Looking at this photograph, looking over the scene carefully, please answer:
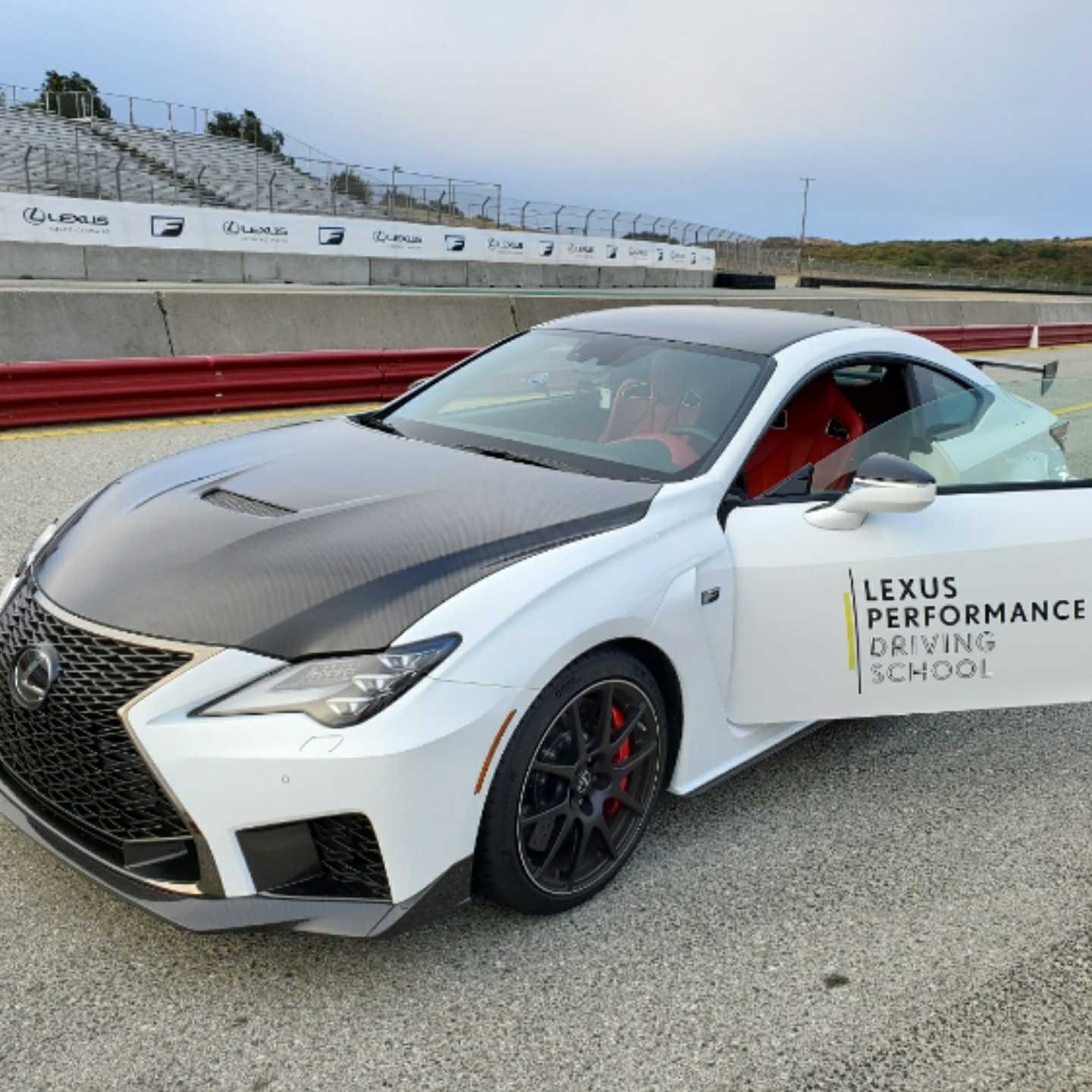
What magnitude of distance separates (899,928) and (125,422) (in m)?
8.65

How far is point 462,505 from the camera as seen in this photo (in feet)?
10.4

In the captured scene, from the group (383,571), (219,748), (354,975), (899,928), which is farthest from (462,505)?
(899,928)

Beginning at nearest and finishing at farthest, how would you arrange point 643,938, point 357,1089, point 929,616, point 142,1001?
point 357,1089
point 142,1001
point 643,938
point 929,616

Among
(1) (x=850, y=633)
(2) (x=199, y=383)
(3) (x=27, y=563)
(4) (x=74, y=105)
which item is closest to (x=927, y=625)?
(1) (x=850, y=633)

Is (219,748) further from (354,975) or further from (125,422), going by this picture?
(125,422)

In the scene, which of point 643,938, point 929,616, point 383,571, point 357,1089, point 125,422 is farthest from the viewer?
point 125,422

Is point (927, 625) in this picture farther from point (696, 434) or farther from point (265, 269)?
point (265, 269)

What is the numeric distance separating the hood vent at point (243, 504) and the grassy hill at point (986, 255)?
111121mm

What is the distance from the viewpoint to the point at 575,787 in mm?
2957

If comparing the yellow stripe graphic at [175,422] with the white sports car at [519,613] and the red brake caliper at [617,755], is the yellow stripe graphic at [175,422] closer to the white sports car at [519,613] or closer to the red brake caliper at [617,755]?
the white sports car at [519,613]

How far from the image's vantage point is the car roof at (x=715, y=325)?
4.12 meters

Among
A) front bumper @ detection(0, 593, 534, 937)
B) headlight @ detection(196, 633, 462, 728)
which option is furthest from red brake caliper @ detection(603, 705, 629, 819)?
headlight @ detection(196, 633, 462, 728)

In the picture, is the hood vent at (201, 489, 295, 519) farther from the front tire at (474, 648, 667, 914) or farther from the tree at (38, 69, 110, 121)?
the tree at (38, 69, 110, 121)

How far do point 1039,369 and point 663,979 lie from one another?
344cm
